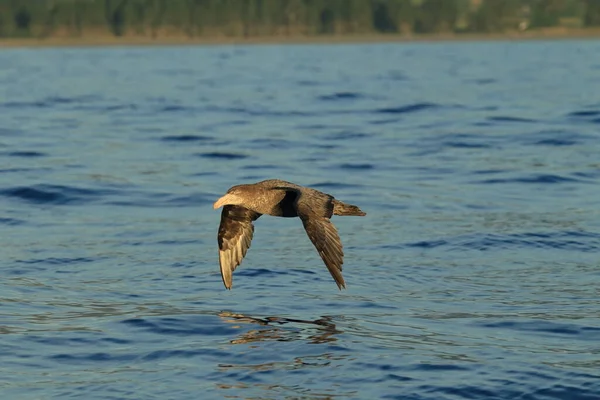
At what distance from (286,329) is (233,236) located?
2.20 meters

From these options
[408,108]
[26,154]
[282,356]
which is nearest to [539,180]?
[26,154]

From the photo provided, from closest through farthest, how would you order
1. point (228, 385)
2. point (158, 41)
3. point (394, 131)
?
point (228, 385)
point (394, 131)
point (158, 41)

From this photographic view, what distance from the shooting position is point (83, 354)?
12.1m

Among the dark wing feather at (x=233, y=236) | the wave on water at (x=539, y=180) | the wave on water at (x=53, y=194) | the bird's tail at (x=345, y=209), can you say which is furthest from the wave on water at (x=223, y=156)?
the bird's tail at (x=345, y=209)

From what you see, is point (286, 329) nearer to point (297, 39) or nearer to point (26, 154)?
point (26, 154)

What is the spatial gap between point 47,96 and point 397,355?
114ft

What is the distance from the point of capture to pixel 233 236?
14.6 m

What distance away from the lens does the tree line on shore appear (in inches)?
4518

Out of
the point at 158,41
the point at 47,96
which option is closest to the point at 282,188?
the point at 47,96

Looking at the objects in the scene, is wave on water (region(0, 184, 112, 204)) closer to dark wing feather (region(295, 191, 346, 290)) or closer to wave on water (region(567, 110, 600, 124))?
dark wing feather (region(295, 191, 346, 290))

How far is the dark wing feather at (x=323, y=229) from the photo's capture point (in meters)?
11.9

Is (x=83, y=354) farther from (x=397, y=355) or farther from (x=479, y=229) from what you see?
(x=479, y=229)

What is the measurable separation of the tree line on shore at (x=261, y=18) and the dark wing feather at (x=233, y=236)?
100 m

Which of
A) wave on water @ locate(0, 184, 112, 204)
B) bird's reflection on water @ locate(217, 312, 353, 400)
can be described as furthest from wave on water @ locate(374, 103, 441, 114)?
bird's reflection on water @ locate(217, 312, 353, 400)
